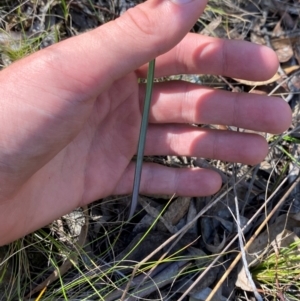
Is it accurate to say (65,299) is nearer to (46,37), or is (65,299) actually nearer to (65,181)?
(65,181)

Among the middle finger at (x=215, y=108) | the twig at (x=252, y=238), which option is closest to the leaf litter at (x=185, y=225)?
the twig at (x=252, y=238)

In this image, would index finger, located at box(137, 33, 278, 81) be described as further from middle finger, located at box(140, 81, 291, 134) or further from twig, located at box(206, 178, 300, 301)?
twig, located at box(206, 178, 300, 301)

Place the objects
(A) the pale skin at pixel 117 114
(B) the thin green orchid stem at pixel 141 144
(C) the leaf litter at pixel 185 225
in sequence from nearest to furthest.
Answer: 1. (A) the pale skin at pixel 117 114
2. (B) the thin green orchid stem at pixel 141 144
3. (C) the leaf litter at pixel 185 225

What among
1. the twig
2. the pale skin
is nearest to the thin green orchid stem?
the pale skin

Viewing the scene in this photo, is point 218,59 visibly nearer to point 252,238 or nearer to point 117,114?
point 117,114

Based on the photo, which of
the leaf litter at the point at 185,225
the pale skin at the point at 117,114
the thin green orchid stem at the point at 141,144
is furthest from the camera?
the leaf litter at the point at 185,225

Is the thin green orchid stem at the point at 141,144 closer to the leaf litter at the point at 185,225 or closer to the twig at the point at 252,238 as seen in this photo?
the leaf litter at the point at 185,225

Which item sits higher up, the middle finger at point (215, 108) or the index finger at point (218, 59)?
the index finger at point (218, 59)

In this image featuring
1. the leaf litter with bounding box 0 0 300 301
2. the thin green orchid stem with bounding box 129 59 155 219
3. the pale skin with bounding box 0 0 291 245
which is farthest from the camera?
the leaf litter with bounding box 0 0 300 301
